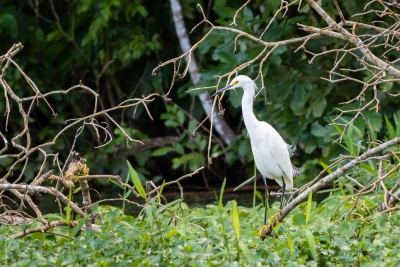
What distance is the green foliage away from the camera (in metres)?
3.44

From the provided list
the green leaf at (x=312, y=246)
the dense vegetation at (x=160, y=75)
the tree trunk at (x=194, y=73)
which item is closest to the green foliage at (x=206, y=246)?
the green leaf at (x=312, y=246)

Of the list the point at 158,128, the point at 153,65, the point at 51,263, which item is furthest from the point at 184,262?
the point at 158,128

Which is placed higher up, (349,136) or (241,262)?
(241,262)

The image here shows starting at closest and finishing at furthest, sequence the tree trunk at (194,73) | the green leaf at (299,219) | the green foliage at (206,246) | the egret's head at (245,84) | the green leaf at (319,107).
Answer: the green foliage at (206,246), the green leaf at (299,219), the egret's head at (245,84), the green leaf at (319,107), the tree trunk at (194,73)

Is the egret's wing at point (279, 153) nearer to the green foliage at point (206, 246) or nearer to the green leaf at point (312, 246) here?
the green foliage at point (206, 246)

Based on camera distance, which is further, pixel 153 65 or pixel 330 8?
pixel 153 65

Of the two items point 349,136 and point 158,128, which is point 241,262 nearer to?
point 349,136

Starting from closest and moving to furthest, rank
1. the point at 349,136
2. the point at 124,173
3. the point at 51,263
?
1. the point at 51,263
2. the point at 349,136
3. the point at 124,173

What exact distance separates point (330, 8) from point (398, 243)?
4.03 metres

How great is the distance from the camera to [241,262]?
3451 mm

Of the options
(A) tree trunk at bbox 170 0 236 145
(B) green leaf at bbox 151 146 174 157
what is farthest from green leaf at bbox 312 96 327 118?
(B) green leaf at bbox 151 146 174 157

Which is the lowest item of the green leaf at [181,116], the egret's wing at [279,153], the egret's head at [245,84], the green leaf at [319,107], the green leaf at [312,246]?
the green leaf at [181,116]

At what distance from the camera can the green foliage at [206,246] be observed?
3443mm

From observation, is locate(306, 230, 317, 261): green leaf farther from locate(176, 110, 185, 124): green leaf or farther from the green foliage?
locate(176, 110, 185, 124): green leaf
